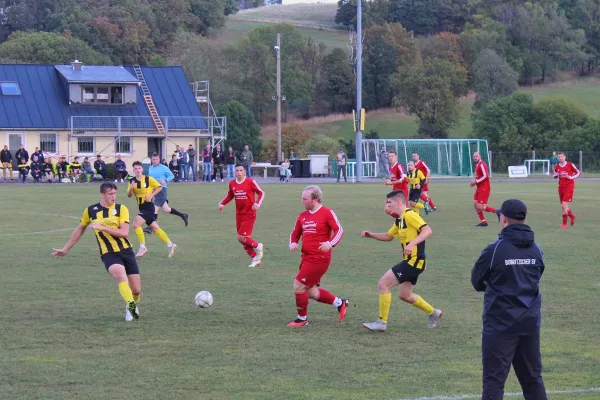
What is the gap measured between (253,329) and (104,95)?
50552 millimetres

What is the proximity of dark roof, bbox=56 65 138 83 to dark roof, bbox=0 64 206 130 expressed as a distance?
881mm

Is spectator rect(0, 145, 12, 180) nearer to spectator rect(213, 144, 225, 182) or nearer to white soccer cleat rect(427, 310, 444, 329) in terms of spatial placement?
spectator rect(213, 144, 225, 182)

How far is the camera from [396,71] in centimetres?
10625

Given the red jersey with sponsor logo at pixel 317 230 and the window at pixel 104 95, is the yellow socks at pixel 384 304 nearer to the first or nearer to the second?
the red jersey with sponsor logo at pixel 317 230

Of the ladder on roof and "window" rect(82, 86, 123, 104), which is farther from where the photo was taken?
"window" rect(82, 86, 123, 104)

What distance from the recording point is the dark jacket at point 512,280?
638 cm

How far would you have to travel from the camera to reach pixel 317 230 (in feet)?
34.6

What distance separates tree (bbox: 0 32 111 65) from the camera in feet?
277

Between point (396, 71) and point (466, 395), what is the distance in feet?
330

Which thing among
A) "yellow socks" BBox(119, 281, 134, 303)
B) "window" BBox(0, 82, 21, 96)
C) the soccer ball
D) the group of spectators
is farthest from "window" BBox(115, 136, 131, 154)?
"yellow socks" BBox(119, 281, 134, 303)

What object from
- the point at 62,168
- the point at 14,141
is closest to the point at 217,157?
the point at 62,168

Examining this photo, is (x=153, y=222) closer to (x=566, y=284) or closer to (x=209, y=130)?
(x=566, y=284)

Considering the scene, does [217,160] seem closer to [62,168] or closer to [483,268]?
[62,168]

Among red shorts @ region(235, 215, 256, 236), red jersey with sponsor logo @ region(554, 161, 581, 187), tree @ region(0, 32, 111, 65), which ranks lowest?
red shorts @ region(235, 215, 256, 236)
